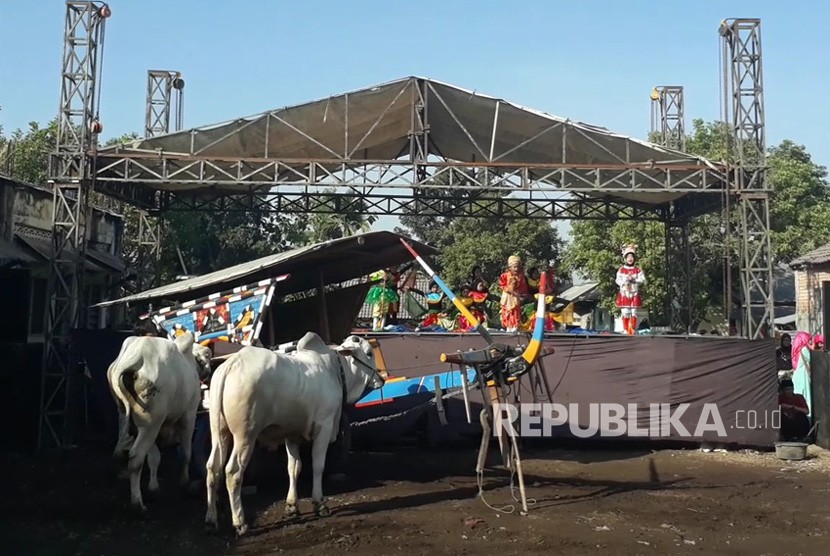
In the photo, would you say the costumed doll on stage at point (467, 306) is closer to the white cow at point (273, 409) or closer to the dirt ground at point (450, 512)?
the dirt ground at point (450, 512)

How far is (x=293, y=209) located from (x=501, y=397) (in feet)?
39.1

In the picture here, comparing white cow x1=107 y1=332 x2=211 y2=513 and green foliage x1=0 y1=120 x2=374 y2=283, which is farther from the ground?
green foliage x1=0 y1=120 x2=374 y2=283

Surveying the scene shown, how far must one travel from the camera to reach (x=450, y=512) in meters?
9.38

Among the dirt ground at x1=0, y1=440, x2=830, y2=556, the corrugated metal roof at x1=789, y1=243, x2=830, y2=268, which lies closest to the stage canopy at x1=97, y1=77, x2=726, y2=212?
the dirt ground at x1=0, y1=440, x2=830, y2=556

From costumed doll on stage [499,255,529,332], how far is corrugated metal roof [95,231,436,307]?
2.32 m

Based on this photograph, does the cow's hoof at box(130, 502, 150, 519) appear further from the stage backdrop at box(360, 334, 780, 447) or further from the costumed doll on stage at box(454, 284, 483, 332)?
the costumed doll on stage at box(454, 284, 483, 332)

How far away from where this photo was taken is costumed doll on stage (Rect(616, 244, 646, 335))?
16734 millimetres

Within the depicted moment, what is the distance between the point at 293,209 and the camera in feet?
68.5

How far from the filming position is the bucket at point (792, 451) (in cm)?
1368

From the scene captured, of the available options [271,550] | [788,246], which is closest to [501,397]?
[271,550]

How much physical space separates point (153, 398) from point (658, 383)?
8.37m

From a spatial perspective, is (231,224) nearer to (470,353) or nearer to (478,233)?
(478,233)

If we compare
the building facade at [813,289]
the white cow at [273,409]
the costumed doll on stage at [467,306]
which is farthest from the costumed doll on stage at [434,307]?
the building facade at [813,289]

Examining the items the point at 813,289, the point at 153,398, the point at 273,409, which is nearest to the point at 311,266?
the point at 153,398
